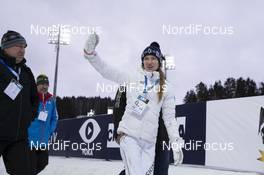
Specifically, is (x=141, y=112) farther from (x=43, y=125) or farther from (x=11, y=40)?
(x=43, y=125)

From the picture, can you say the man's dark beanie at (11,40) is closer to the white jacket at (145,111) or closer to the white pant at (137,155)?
the white jacket at (145,111)

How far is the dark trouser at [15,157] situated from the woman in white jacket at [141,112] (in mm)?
875

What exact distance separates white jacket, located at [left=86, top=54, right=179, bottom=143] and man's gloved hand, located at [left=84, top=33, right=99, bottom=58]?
117 millimetres

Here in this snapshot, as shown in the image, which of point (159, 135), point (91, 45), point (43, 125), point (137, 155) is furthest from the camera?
point (43, 125)

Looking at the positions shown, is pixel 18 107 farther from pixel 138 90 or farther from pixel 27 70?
pixel 138 90

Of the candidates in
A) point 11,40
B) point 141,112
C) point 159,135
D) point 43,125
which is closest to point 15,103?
point 11,40

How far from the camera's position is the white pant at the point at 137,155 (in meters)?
4.03

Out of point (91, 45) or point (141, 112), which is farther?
point (141, 112)

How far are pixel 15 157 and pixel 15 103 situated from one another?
49 cm

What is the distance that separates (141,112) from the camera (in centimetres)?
412

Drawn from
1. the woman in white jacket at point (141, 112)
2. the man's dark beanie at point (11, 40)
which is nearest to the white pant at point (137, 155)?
the woman in white jacket at point (141, 112)

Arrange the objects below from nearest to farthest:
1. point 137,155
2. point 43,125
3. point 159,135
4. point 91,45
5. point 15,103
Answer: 1. point 91,45
2. point 137,155
3. point 15,103
4. point 159,135
5. point 43,125

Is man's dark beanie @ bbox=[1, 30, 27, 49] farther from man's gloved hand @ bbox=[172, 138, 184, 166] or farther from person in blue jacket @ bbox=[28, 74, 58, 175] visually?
person in blue jacket @ bbox=[28, 74, 58, 175]

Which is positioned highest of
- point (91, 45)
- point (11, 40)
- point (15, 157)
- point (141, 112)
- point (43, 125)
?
point (11, 40)
